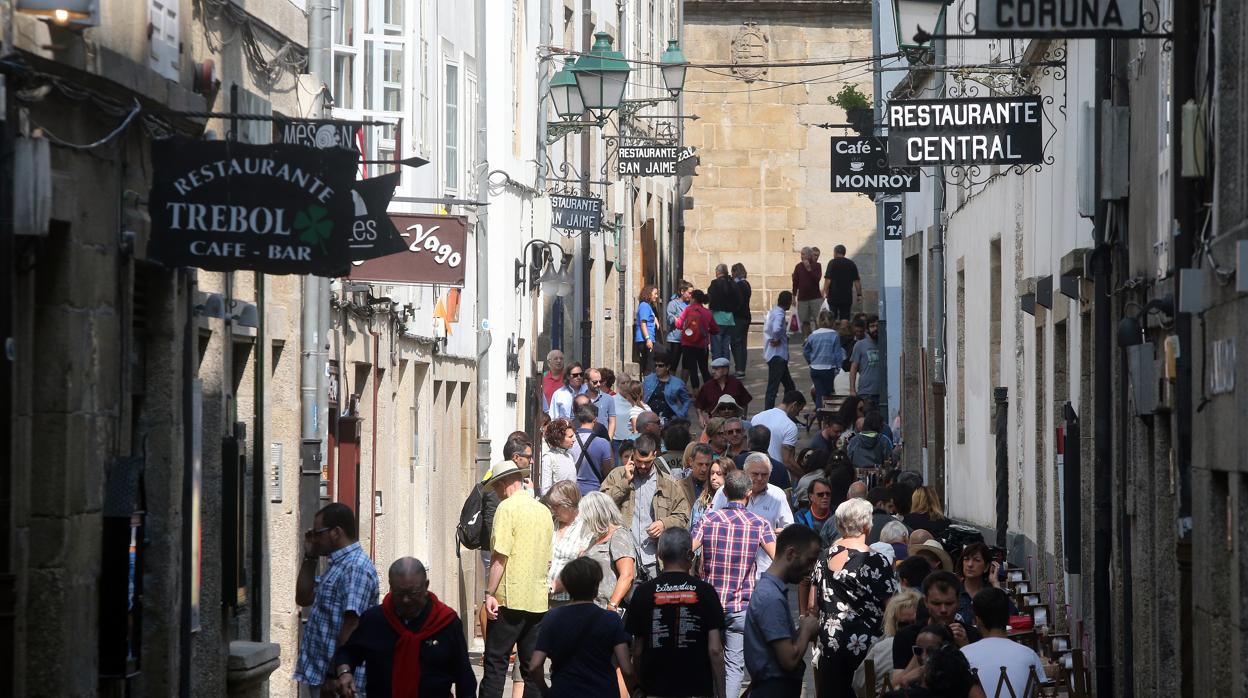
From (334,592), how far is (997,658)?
333 centimetres

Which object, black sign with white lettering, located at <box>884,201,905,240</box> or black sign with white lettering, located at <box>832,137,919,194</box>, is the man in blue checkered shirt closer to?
black sign with white lettering, located at <box>832,137,919,194</box>

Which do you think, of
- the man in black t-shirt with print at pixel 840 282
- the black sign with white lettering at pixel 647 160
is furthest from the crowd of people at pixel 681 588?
the man in black t-shirt with print at pixel 840 282

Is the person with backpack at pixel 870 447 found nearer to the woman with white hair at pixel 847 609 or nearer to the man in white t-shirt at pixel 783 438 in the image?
the man in white t-shirt at pixel 783 438

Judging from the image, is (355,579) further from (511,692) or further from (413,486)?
(413,486)

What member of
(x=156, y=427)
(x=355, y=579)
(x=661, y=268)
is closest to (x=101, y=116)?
(x=156, y=427)

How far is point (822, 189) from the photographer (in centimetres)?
4644

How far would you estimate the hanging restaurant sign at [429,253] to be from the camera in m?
15.8

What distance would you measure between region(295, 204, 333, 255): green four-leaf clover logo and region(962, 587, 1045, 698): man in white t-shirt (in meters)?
3.24

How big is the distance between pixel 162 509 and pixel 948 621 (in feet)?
12.2

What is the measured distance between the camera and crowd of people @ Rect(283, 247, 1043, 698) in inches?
408

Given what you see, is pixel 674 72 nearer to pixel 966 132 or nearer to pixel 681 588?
pixel 966 132

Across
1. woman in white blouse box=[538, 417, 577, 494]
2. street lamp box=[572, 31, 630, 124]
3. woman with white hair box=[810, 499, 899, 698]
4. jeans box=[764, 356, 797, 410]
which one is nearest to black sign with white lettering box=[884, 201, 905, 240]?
jeans box=[764, 356, 797, 410]

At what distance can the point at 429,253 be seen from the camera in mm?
15945

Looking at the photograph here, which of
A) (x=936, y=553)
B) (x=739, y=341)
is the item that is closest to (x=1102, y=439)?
(x=936, y=553)
